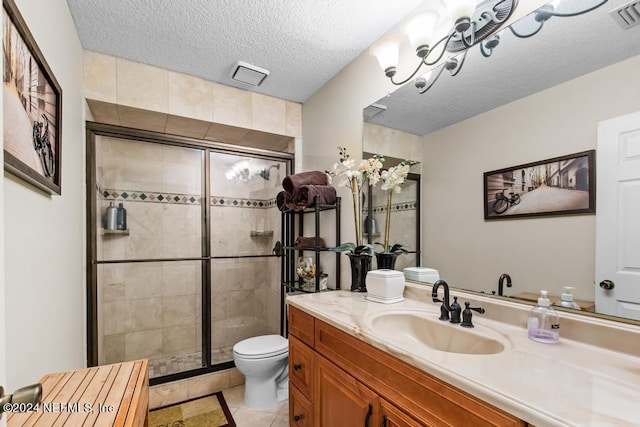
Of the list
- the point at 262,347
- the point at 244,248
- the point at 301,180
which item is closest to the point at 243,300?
the point at 244,248

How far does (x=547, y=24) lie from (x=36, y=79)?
72.2 inches

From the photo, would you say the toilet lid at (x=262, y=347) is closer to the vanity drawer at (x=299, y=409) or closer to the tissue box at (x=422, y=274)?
the vanity drawer at (x=299, y=409)

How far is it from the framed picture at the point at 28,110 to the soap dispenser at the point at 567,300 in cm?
174

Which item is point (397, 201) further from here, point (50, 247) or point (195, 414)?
point (195, 414)

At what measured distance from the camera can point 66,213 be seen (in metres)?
1.46

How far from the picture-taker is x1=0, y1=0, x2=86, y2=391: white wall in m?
0.87

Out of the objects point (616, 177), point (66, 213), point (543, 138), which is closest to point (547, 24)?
point (543, 138)

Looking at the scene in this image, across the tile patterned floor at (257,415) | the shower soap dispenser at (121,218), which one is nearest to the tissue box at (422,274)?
the tile patterned floor at (257,415)

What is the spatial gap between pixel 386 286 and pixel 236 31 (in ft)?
5.44

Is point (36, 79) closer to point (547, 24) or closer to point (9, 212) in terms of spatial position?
point (9, 212)

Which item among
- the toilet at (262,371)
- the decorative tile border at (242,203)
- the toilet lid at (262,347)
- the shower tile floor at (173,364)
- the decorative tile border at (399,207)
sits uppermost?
the decorative tile border at (242,203)

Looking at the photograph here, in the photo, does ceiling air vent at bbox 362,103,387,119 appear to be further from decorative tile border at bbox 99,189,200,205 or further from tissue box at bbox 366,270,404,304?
decorative tile border at bbox 99,189,200,205

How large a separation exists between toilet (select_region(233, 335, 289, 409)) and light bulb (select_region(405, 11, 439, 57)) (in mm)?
2027

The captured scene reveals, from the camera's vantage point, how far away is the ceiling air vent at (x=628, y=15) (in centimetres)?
92
